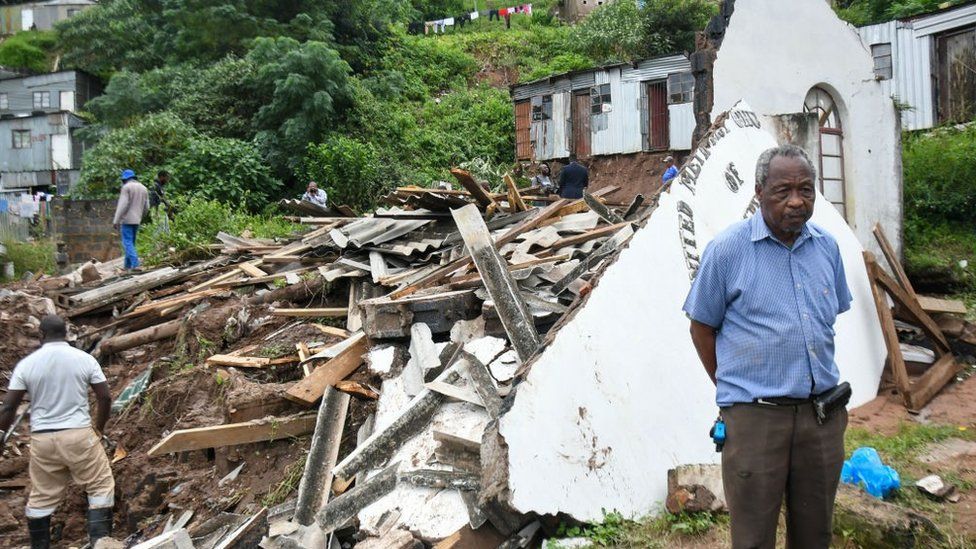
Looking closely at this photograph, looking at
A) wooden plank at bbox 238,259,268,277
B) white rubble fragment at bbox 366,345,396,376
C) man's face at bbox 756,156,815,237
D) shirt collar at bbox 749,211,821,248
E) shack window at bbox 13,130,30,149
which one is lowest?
white rubble fragment at bbox 366,345,396,376

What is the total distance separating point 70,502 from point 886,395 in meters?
8.27

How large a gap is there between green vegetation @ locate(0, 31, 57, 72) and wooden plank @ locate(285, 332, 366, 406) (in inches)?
1794

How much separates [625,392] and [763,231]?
6.55 ft

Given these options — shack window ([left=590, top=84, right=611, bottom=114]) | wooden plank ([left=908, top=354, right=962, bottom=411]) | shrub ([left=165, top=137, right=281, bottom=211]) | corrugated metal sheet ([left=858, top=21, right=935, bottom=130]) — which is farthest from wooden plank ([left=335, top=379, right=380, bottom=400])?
shack window ([left=590, top=84, right=611, bottom=114])

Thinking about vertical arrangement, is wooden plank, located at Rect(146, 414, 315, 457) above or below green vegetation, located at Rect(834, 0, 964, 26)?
below

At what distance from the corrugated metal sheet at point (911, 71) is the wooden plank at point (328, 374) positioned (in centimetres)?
1505

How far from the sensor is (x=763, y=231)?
10.1 ft

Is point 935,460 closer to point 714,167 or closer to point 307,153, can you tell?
point 714,167

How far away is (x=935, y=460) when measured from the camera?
6.10 meters

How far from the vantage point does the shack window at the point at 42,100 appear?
3597 cm

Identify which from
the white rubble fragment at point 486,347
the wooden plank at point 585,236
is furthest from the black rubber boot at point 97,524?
the wooden plank at point 585,236

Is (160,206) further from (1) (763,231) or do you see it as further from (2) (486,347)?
(1) (763,231)

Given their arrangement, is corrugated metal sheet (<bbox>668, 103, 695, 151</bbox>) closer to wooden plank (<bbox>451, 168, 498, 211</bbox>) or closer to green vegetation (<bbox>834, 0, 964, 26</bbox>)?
green vegetation (<bbox>834, 0, 964, 26</bbox>)

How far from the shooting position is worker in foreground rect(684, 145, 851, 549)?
299 cm
